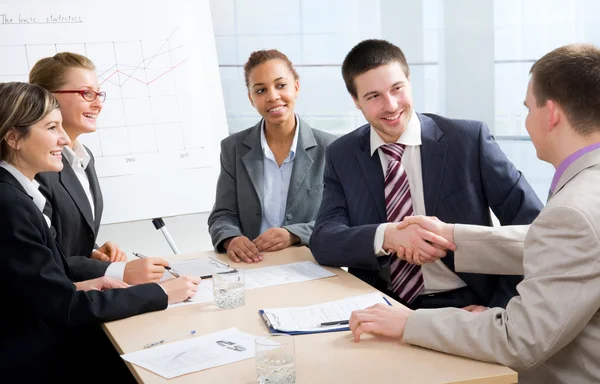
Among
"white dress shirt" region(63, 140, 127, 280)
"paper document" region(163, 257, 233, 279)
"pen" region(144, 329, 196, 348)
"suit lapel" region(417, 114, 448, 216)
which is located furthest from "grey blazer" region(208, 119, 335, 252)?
"pen" region(144, 329, 196, 348)

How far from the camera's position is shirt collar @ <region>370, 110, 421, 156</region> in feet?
8.59

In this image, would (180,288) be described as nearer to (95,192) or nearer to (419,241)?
(419,241)

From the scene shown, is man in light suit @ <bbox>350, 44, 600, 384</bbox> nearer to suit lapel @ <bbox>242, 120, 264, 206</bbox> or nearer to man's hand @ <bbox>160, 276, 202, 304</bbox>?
man's hand @ <bbox>160, 276, 202, 304</bbox>

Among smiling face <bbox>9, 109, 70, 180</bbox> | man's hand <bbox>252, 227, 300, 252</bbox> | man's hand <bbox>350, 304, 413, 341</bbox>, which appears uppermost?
smiling face <bbox>9, 109, 70, 180</bbox>

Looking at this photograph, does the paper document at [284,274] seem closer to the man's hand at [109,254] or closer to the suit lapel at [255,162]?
the suit lapel at [255,162]

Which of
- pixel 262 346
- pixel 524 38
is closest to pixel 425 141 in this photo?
pixel 262 346

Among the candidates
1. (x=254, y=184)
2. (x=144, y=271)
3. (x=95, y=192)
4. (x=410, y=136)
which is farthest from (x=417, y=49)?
(x=144, y=271)

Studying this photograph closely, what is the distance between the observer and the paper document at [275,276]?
2.32 metres

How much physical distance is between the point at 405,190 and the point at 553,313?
1.10 metres

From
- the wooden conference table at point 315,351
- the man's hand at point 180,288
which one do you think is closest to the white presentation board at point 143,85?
the man's hand at point 180,288

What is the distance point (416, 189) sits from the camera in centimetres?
258

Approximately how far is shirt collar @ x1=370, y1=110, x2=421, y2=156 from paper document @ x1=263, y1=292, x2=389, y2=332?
0.69m

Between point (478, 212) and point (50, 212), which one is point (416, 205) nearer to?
point (478, 212)

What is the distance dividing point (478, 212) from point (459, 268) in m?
0.37
